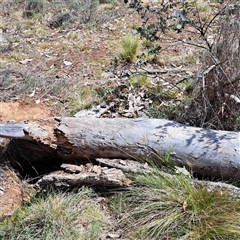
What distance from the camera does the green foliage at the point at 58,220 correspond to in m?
2.45

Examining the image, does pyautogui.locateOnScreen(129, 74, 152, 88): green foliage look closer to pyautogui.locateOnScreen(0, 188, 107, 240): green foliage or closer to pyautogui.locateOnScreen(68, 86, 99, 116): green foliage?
pyautogui.locateOnScreen(68, 86, 99, 116): green foliage

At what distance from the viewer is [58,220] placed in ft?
8.21

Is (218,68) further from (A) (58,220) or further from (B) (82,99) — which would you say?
(A) (58,220)

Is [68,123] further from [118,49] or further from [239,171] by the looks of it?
[118,49]

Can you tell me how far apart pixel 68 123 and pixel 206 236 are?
5.15ft

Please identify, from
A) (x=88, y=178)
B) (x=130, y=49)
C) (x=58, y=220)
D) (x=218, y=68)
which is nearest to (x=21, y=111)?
(x=88, y=178)

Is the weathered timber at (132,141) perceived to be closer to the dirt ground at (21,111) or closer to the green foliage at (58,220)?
the green foliage at (58,220)

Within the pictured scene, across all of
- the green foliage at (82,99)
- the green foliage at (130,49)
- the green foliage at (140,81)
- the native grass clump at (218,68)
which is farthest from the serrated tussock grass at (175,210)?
the green foliage at (130,49)

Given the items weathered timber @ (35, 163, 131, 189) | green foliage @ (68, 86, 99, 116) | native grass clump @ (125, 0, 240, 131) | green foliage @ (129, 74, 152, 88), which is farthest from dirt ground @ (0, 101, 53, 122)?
native grass clump @ (125, 0, 240, 131)

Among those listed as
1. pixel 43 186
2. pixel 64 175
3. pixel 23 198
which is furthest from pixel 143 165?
pixel 23 198

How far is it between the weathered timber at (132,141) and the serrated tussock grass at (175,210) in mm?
235

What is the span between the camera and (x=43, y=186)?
2871 millimetres

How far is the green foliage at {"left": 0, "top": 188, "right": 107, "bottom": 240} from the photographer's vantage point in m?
2.45

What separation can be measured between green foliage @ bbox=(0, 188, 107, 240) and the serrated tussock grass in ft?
0.72
